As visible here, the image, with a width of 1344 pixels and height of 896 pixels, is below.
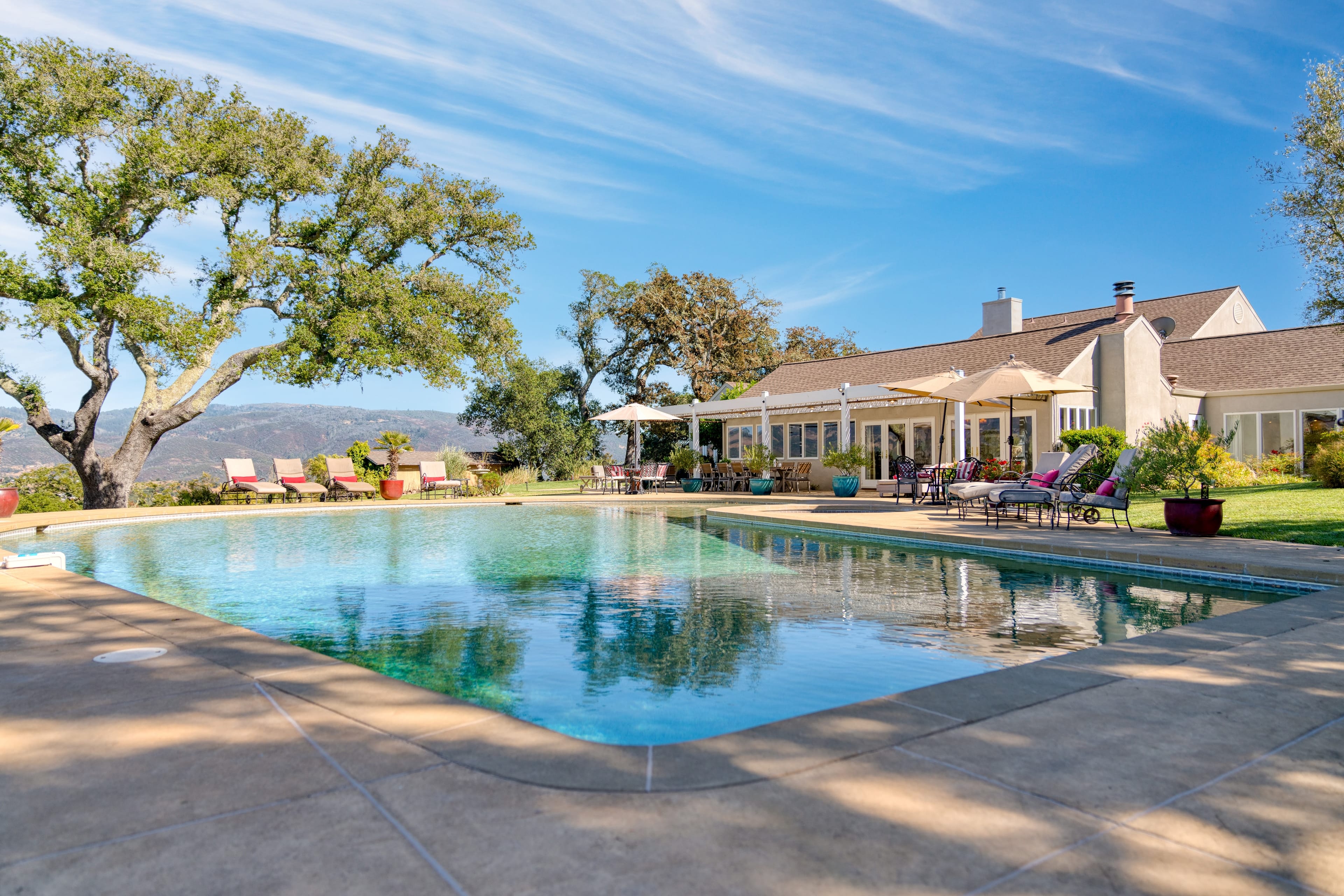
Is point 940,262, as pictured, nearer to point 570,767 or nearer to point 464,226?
point 464,226

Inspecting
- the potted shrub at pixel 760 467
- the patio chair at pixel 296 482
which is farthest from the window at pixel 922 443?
the patio chair at pixel 296 482

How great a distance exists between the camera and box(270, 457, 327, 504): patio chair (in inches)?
736

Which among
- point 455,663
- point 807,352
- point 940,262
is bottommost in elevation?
point 455,663

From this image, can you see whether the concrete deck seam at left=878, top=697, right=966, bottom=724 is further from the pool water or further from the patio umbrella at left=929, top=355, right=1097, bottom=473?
the patio umbrella at left=929, top=355, right=1097, bottom=473

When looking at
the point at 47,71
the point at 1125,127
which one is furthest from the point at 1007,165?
the point at 47,71

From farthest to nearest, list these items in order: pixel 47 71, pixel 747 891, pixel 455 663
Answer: pixel 47 71 < pixel 455 663 < pixel 747 891

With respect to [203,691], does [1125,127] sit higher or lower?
higher

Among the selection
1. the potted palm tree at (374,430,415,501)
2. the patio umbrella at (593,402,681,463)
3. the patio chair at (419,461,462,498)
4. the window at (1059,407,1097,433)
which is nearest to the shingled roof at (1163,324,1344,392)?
the window at (1059,407,1097,433)

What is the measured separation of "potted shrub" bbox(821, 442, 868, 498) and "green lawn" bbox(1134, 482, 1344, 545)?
5.72 meters

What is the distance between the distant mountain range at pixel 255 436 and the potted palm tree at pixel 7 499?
13.1 inches

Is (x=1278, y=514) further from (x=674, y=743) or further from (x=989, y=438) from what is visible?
(x=674, y=743)

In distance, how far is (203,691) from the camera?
312 centimetres

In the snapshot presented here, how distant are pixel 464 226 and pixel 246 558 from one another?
17.0m

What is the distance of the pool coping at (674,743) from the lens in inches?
90.4
